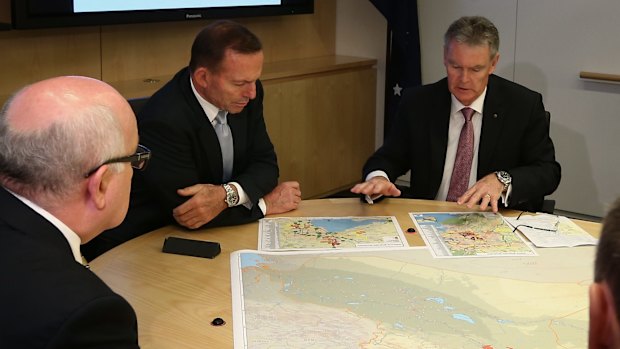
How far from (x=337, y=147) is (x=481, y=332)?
11.9 ft

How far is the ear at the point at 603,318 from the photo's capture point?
2.85 ft

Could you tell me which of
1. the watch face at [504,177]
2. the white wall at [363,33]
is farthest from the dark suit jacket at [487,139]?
the white wall at [363,33]

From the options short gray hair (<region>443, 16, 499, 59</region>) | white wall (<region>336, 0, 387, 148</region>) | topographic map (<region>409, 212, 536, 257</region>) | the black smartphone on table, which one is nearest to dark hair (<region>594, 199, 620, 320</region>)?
topographic map (<region>409, 212, 536, 257</region>)

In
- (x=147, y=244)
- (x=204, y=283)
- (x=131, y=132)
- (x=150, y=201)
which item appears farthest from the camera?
(x=150, y=201)

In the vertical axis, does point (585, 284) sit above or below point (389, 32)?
below

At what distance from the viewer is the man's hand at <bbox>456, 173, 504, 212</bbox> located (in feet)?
9.00

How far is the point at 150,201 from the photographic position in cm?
284

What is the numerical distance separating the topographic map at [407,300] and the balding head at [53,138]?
1.78 feet

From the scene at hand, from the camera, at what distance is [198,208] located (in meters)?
2.59

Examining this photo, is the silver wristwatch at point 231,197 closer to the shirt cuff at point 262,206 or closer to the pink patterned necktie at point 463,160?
the shirt cuff at point 262,206

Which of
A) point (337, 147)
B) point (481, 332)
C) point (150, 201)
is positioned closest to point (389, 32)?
point (337, 147)

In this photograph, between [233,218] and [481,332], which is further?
[233,218]

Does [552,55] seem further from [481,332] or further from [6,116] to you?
[6,116]

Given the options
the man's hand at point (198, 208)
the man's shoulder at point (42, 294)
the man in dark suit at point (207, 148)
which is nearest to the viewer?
the man's shoulder at point (42, 294)
